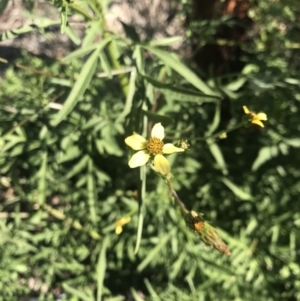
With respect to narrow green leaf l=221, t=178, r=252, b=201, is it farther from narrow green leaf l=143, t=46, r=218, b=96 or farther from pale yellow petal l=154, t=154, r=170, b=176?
pale yellow petal l=154, t=154, r=170, b=176

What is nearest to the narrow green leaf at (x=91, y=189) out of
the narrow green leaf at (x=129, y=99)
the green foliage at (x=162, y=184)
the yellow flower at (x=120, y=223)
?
the green foliage at (x=162, y=184)

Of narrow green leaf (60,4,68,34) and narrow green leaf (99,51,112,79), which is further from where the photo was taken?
narrow green leaf (99,51,112,79)

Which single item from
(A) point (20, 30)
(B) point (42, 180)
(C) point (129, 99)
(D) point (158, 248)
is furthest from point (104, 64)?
(D) point (158, 248)

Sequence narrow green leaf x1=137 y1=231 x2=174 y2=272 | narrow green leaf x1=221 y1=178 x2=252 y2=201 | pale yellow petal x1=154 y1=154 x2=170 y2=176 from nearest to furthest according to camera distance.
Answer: pale yellow petal x1=154 y1=154 x2=170 y2=176, narrow green leaf x1=137 y1=231 x2=174 y2=272, narrow green leaf x1=221 y1=178 x2=252 y2=201

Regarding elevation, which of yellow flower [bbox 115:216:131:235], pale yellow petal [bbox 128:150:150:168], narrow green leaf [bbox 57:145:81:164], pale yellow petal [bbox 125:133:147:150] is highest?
pale yellow petal [bbox 125:133:147:150]

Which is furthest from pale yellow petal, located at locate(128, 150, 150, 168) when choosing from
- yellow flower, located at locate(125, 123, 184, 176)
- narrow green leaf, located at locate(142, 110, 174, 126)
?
narrow green leaf, located at locate(142, 110, 174, 126)

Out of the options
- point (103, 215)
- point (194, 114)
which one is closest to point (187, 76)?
point (194, 114)
